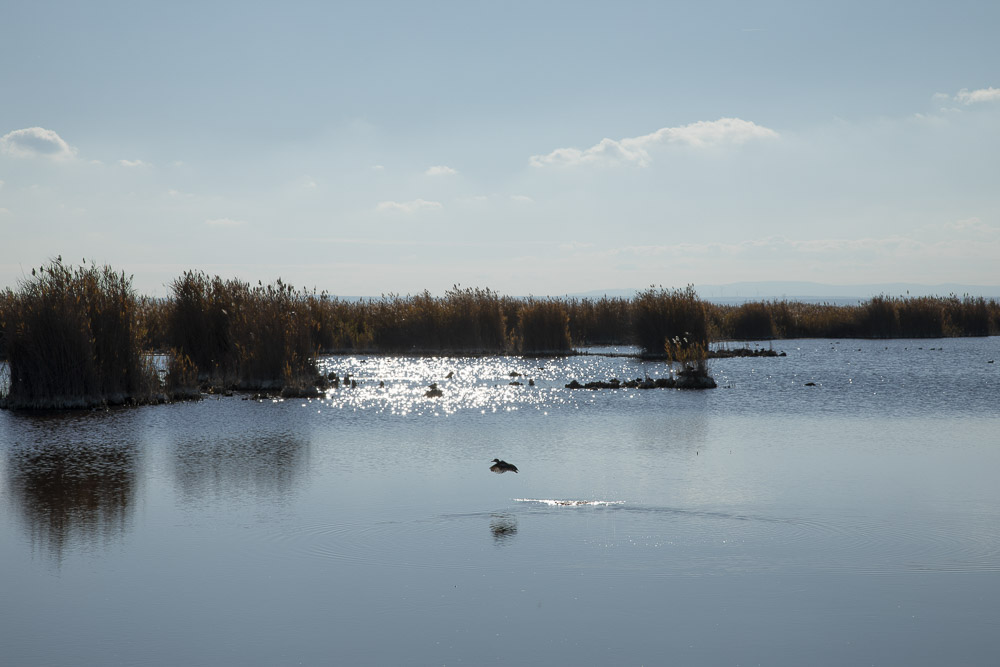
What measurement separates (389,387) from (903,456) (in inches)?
535

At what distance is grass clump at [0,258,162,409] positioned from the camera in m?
17.3

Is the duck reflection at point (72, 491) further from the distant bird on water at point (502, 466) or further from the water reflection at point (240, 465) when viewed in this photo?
the distant bird on water at point (502, 466)

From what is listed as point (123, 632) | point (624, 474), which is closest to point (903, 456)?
point (624, 474)

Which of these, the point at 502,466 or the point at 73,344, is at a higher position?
the point at 73,344

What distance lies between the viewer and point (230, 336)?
2233 centimetres

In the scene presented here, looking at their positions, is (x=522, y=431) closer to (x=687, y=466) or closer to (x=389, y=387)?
(x=687, y=466)

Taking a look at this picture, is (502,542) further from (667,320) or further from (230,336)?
(667,320)

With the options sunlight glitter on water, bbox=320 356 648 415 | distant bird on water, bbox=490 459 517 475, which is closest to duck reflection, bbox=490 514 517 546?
distant bird on water, bbox=490 459 517 475

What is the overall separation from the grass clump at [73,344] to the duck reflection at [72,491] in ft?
16.1

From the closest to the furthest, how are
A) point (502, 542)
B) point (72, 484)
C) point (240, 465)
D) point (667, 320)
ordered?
1. point (502, 542)
2. point (72, 484)
3. point (240, 465)
4. point (667, 320)

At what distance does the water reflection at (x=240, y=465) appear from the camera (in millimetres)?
9609

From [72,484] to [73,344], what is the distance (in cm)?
837

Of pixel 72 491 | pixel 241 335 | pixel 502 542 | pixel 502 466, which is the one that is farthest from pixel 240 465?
pixel 241 335

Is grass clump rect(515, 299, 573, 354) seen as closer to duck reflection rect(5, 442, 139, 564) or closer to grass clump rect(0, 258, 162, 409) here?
grass clump rect(0, 258, 162, 409)
